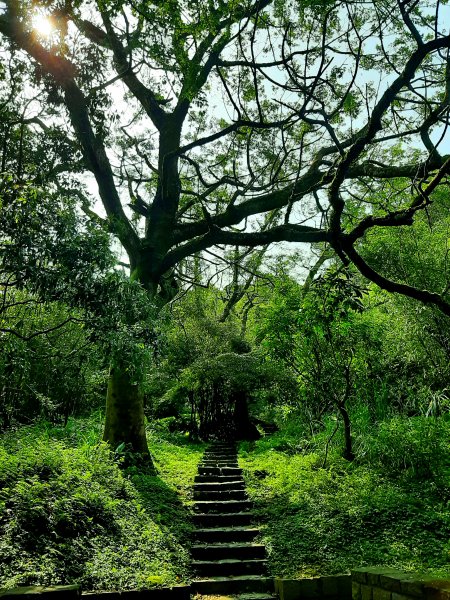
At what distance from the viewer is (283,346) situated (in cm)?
938

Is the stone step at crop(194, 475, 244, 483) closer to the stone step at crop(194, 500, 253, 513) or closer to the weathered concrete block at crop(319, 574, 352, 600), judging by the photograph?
the stone step at crop(194, 500, 253, 513)

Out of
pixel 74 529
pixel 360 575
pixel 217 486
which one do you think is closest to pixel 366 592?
pixel 360 575

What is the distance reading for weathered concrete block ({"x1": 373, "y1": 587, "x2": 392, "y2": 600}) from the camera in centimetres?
365

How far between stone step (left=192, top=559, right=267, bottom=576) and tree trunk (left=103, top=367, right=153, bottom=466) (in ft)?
11.2

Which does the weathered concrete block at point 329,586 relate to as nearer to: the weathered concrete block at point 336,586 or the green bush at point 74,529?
the weathered concrete block at point 336,586

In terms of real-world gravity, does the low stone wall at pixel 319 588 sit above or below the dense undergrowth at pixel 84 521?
below

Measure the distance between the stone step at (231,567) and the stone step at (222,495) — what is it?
2.33m

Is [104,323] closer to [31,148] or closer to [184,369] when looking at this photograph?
[31,148]

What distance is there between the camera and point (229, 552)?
6129 millimetres

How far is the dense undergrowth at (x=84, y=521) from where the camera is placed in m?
4.74

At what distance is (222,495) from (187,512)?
3.21 ft

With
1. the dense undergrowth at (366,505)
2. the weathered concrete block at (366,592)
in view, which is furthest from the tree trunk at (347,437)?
the weathered concrete block at (366,592)

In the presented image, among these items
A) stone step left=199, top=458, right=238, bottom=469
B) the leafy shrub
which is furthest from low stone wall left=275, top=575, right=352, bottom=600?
stone step left=199, top=458, right=238, bottom=469

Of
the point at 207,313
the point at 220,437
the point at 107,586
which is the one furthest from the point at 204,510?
the point at 207,313
